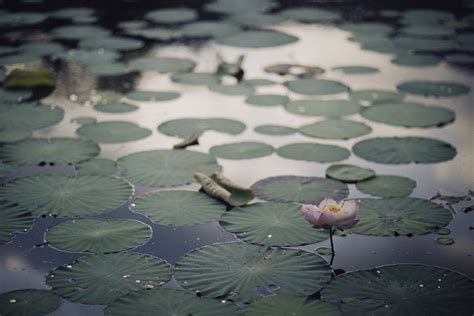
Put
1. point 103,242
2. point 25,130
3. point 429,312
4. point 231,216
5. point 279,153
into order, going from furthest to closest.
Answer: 1. point 25,130
2. point 279,153
3. point 231,216
4. point 103,242
5. point 429,312

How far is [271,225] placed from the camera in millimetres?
2402

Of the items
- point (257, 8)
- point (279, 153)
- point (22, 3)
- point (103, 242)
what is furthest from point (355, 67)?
point (22, 3)

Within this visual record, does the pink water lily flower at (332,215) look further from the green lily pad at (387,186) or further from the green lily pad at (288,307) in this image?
the green lily pad at (387,186)

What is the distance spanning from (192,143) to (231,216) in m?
0.69

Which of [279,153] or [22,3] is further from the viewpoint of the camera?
[22,3]

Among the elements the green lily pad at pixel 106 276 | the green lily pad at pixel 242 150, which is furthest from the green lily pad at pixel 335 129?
the green lily pad at pixel 106 276

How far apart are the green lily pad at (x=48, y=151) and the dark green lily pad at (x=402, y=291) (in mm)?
1272

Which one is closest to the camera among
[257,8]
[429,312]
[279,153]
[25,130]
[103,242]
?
[429,312]

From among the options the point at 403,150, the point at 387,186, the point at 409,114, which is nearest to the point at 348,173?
the point at 387,186

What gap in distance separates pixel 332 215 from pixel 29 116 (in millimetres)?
1740

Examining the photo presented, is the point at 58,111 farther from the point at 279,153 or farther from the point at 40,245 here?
the point at 40,245

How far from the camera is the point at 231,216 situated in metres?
2.48

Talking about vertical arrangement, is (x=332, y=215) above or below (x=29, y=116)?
above

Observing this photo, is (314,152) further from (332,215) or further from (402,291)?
(402,291)
